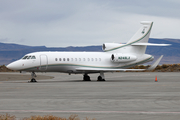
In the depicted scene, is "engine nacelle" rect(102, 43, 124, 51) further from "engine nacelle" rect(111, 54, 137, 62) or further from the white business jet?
"engine nacelle" rect(111, 54, 137, 62)

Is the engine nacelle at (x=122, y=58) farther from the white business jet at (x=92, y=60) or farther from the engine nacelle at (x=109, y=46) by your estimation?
the engine nacelle at (x=109, y=46)

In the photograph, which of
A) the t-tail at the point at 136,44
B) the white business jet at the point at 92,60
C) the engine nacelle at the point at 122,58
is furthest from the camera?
the t-tail at the point at 136,44

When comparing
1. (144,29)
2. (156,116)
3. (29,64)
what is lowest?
(156,116)

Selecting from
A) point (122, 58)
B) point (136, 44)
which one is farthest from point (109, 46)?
point (136, 44)

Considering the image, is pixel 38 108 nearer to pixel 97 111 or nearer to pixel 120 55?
pixel 97 111

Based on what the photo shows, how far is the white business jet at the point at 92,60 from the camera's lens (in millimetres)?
34775

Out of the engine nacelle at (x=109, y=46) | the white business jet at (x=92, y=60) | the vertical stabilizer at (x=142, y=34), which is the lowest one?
the white business jet at (x=92, y=60)


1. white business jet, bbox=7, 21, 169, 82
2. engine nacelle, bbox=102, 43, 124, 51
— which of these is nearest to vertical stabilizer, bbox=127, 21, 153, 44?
white business jet, bbox=7, 21, 169, 82

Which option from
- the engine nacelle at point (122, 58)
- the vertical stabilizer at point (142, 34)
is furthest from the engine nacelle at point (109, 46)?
the vertical stabilizer at point (142, 34)

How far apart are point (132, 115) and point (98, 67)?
85.7 ft

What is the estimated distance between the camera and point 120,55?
126 ft

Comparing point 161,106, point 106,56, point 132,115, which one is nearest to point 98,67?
point 106,56

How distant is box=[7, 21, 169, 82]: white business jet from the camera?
34.8 meters

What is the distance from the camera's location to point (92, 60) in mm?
37531
